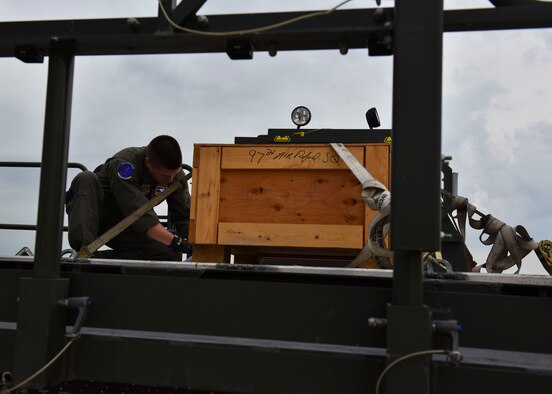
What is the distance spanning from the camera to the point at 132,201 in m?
4.42

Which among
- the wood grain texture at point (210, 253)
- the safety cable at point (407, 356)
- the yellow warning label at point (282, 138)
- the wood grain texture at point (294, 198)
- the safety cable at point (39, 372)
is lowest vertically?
the safety cable at point (39, 372)

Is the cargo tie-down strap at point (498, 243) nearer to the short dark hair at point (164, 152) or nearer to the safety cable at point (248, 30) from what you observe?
the safety cable at point (248, 30)

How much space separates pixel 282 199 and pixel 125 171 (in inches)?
70.6

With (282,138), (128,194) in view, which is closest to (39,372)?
(128,194)

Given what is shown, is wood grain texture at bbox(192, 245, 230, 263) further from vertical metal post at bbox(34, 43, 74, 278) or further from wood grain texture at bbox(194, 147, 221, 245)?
vertical metal post at bbox(34, 43, 74, 278)

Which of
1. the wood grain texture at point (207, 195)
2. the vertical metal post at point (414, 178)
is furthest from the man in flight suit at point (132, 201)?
the vertical metal post at point (414, 178)

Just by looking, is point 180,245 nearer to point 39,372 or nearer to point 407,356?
point 39,372

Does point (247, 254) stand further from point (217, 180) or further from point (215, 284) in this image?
point (215, 284)

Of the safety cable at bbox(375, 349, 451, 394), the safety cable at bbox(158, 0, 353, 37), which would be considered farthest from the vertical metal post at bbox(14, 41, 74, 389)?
the safety cable at bbox(375, 349, 451, 394)

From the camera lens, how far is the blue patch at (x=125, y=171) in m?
4.45

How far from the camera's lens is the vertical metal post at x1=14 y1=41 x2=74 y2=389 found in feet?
6.11

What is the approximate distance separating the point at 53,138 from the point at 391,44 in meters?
1.29

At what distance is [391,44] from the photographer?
1753mm

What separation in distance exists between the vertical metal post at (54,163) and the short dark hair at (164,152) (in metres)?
2.63
